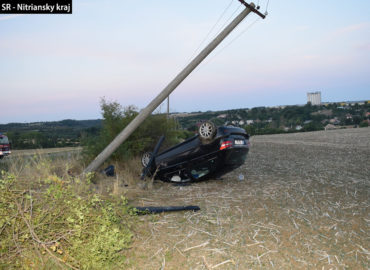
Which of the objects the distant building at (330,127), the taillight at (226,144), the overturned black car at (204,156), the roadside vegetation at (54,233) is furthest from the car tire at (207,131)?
the distant building at (330,127)

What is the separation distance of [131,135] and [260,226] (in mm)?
7454

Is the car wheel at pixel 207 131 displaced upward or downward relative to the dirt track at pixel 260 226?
upward

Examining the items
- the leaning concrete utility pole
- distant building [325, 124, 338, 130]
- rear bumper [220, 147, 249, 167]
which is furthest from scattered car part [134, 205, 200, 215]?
distant building [325, 124, 338, 130]

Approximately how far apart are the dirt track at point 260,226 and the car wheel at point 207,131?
3.97 ft

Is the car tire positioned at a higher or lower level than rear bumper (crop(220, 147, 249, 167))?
higher

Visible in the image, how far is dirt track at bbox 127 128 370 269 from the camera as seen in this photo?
4.21 meters

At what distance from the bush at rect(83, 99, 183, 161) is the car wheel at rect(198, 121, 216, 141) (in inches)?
162

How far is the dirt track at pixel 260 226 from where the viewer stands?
421 centimetres

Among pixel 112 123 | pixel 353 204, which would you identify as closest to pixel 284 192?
pixel 353 204

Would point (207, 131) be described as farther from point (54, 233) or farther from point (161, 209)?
point (54, 233)

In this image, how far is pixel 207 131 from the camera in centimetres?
754

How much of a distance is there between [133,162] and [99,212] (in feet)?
19.8

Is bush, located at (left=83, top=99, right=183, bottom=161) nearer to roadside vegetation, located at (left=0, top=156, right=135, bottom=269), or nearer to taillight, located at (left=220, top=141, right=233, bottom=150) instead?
taillight, located at (left=220, top=141, right=233, bottom=150)

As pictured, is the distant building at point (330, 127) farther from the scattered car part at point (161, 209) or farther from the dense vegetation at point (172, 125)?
the scattered car part at point (161, 209)
